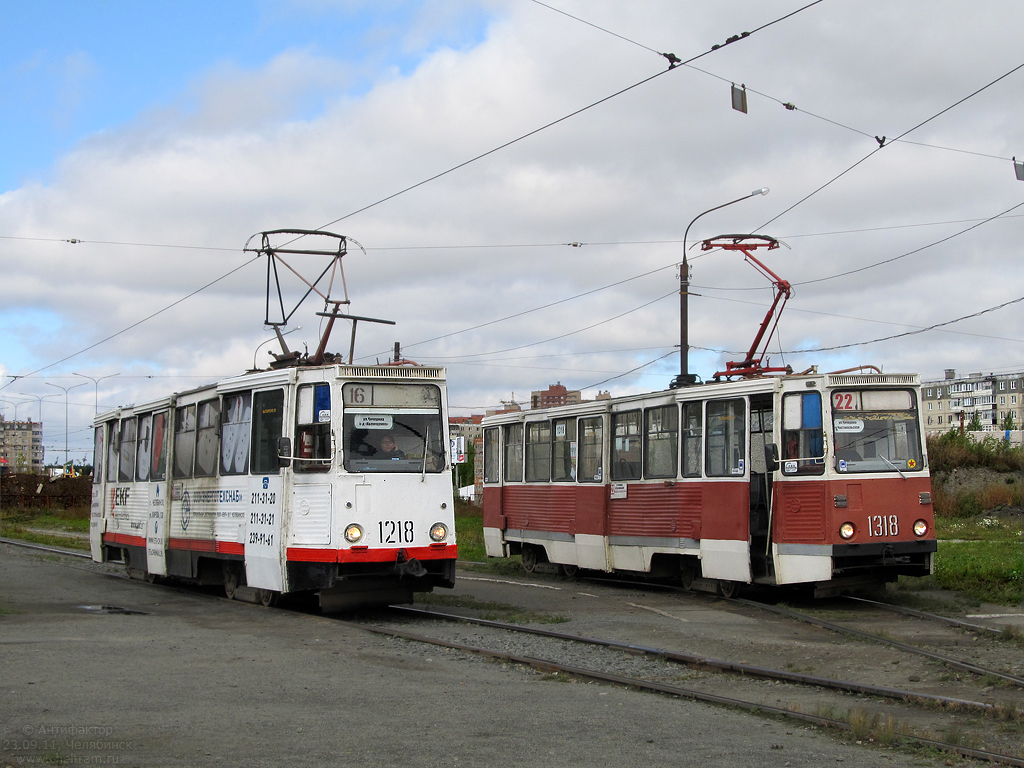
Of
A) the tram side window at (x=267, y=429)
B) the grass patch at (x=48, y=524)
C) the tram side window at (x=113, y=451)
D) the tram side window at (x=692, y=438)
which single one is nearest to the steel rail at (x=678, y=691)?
the tram side window at (x=267, y=429)

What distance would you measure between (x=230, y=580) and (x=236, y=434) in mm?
2337

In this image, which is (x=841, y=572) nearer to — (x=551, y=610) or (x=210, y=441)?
(x=551, y=610)

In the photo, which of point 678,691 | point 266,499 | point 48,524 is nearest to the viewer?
point 678,691

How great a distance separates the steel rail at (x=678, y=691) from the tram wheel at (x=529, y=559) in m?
8.82

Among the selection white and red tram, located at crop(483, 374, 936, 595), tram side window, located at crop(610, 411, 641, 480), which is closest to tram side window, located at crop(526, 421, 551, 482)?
white and red tram, located at crop(483, 374, 936, 595)

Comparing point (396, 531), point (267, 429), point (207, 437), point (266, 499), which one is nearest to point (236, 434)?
point (267, 429)

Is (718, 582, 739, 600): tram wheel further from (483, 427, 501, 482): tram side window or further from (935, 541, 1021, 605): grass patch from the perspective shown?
(483, 427, 501, 482): tram side window

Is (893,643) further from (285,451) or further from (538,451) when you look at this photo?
(538,451)

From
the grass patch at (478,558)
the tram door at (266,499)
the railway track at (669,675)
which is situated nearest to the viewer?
the railway track at (669,675)

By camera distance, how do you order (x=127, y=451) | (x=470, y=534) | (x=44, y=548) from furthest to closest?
(x=470, y=534) → (x=44, y=548) → (x=127, y=451)

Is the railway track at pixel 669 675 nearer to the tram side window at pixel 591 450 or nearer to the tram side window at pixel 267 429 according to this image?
the tram side window at pixel 267 429

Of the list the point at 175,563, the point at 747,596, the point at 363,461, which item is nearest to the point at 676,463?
the point at 747,596

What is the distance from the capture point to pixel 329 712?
25.3 feet

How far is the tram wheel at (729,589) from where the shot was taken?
606 inches
